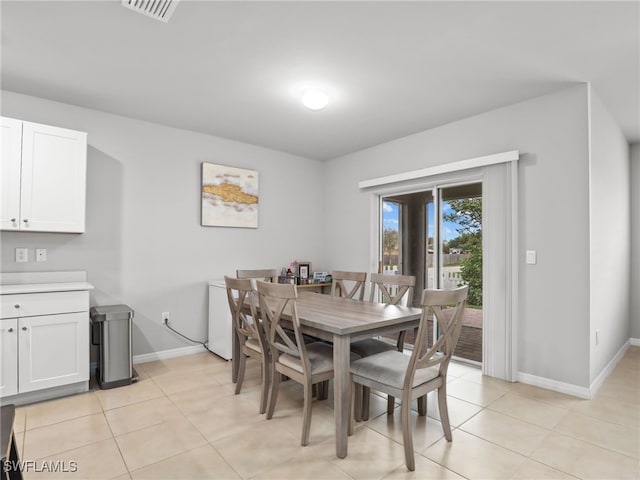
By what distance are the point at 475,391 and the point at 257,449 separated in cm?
189

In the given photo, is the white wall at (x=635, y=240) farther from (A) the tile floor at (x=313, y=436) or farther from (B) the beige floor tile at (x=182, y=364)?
(B) the beige floor tile at (x=182, y=364)

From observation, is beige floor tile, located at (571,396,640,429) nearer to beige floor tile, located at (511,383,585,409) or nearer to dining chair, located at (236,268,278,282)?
beige floor tile, located at (511,383,585,409)

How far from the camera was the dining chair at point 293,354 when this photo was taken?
6.88 feet

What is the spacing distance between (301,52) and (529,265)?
2606 mm

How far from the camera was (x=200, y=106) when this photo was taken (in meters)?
3.31

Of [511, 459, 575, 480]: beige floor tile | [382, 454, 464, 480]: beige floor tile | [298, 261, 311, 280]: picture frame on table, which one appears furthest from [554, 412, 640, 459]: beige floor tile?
[298, 261, 311, 280]: picture frame on table

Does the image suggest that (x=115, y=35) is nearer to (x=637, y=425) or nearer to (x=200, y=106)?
(x=200, y=106)

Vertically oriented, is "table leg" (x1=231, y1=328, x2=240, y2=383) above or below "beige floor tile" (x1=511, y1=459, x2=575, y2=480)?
above

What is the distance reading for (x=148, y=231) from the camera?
371cm

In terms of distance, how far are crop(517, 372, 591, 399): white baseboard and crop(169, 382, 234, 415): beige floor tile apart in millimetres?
2548

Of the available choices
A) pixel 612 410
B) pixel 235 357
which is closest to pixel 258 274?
pixel 235 357

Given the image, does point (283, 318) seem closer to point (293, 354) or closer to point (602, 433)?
point (293, 354)

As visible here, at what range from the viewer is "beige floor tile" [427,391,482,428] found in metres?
2.44

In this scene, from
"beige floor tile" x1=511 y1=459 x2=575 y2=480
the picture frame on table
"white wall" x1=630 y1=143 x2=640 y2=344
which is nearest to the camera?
"beige floor tile" x1=511 y1=459 x2=575 y2=480
